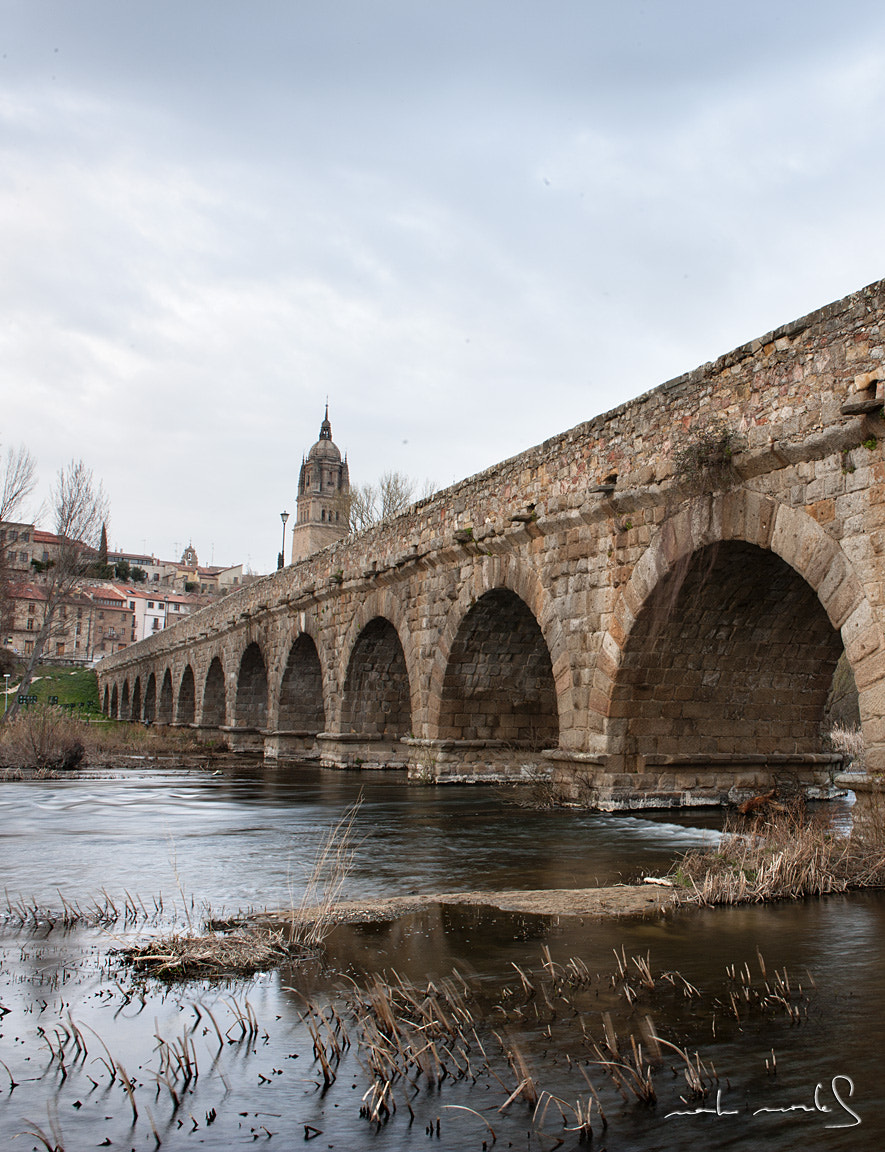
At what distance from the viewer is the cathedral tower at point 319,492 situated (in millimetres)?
86750

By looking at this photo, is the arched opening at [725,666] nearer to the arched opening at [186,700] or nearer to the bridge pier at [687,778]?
the bridge pier at [687,778]

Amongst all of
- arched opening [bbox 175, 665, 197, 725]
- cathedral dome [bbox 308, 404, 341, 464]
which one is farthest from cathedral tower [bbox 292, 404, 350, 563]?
arched opening [bbox 175, 665, 197, 725]

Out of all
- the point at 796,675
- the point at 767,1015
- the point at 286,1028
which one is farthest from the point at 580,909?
the point at 796,675

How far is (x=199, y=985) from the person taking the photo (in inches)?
161

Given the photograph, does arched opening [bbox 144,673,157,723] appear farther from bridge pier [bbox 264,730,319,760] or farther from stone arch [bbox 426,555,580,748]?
stone arch [bbox 426,555,580,748]

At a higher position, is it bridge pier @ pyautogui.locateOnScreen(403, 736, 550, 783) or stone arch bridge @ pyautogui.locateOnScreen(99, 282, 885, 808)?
stone arch bridge @ pyautogui.locateOnScreen(99, 282, 885, 808)

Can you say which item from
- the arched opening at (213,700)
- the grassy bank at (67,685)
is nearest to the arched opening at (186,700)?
the arched opening at (213,700)

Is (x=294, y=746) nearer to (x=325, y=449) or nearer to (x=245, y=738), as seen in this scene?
(x=245, y=738)

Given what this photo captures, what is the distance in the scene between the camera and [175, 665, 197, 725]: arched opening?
1528 inches

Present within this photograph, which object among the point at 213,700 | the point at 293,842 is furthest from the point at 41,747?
the point at 213,700

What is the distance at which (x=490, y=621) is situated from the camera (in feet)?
46.9

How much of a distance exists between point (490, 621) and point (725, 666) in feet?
13.4

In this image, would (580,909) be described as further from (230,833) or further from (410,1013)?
(230,833)

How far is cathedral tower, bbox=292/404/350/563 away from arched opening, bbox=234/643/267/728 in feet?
188
